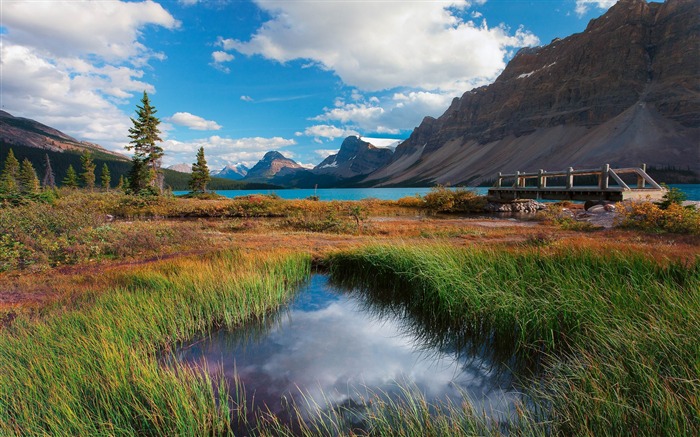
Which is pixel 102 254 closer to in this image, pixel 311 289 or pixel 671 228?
pixel 311 289

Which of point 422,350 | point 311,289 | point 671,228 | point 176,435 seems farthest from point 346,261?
point 671,228

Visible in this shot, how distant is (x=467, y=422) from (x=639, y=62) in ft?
833

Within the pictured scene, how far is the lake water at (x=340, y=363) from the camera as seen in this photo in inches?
161

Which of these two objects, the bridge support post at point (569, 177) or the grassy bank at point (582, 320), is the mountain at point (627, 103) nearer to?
the bridge support post at point (569, 177)

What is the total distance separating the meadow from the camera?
9.71ft

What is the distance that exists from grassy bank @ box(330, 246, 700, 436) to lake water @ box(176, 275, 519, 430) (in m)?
0.69

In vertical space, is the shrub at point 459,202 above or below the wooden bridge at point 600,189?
below

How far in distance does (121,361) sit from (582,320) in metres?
6.37

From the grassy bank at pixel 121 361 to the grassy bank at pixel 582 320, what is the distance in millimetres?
3589

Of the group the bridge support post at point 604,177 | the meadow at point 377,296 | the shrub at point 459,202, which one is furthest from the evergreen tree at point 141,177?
the bridge support post at point 604,177

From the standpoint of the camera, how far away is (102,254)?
11695mm

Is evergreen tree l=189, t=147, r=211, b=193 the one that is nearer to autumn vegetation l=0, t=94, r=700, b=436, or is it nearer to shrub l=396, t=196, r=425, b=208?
shrub l=396, t=196, r=425, b=208

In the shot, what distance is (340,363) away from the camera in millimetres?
5043

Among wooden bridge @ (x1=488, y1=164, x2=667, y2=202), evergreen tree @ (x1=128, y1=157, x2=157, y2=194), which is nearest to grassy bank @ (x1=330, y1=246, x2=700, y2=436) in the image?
wooden bridge @ (x1=488, y1=164, x2=667, y2=202)
